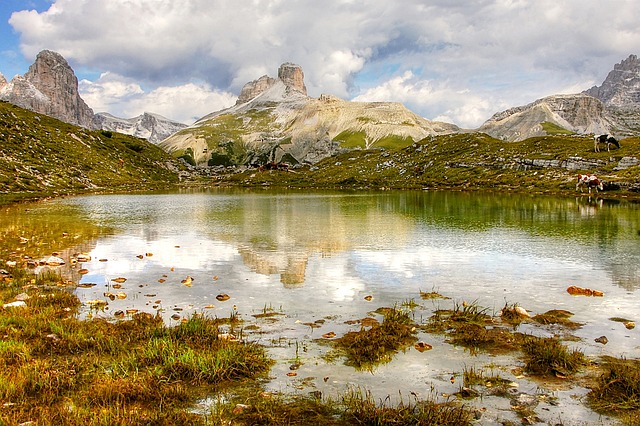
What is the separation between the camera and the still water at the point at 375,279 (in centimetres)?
1565

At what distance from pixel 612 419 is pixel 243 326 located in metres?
Result: 14.4

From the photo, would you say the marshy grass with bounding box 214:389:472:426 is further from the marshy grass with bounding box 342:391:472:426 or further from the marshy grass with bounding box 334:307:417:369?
the marshy grass with bounding box 334:307:417:369

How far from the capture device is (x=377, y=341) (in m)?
18.0

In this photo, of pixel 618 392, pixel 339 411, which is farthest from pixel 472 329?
pixel 339 411

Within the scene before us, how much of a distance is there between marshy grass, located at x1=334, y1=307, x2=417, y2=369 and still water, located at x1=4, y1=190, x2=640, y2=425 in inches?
25.1

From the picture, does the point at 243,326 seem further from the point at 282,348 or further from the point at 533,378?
the point at 533,378

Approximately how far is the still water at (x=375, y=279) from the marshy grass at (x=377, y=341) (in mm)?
639

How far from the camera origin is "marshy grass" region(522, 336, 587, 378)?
1543 centimetres

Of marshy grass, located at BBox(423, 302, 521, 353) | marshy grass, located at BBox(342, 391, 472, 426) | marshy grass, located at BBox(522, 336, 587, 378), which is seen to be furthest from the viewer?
marshy grass, located at BBox(423, 302, 521, 353)

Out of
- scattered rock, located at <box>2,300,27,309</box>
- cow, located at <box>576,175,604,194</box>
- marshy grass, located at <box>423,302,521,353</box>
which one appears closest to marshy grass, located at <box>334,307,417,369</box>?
marshy grass, located at <box>423,302,521,353</box>

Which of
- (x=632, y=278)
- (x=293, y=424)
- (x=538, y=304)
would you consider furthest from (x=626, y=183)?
(x=293, y=424)

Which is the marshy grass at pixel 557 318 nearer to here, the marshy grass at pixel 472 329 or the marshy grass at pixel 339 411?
the marshy grass at pixel 472 329

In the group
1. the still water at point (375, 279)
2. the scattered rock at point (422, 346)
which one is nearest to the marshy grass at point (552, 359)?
the still water at point (375, 279)

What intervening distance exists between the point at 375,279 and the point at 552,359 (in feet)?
50.8
